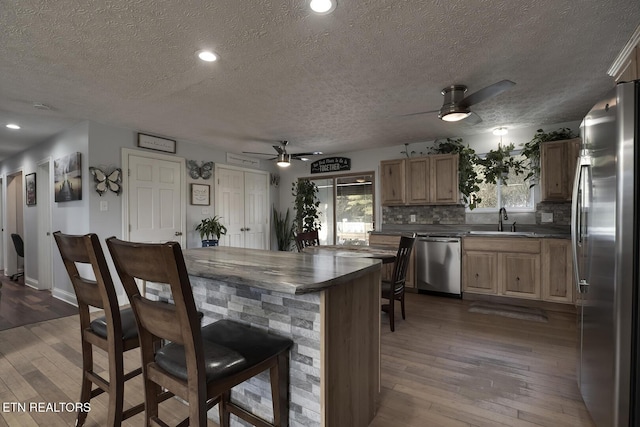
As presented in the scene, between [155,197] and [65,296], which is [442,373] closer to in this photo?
[155,197]

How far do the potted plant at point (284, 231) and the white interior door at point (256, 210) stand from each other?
0.80ft

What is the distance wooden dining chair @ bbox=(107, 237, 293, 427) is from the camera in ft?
3.21

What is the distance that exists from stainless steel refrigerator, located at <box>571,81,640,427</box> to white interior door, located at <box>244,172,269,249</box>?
5325 millimetres

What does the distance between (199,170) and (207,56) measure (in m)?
3.20

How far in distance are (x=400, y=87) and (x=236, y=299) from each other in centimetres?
241

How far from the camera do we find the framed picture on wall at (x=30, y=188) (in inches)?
199

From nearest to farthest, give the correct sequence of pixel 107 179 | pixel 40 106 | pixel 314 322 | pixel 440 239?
pixel 314 322 → pixel 40 106 → pixel 107 179 → pixel 440 239

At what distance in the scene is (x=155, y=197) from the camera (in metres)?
4.51

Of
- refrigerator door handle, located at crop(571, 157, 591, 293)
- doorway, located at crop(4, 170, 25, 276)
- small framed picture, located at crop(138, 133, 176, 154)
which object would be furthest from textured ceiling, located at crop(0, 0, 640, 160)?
doorway, located at crop(4, 170, 25, 276)

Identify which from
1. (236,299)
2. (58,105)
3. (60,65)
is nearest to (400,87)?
(236,299)

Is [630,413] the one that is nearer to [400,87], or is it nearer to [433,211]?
A: [400,87]

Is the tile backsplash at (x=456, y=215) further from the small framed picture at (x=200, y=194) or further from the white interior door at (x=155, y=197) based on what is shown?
the white interior door at (x=155, y=197)

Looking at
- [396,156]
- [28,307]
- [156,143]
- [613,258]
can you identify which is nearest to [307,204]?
[396,156]

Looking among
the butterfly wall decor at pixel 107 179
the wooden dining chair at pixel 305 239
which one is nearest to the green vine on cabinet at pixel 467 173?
the wooden dining chair at pixel 305 239
